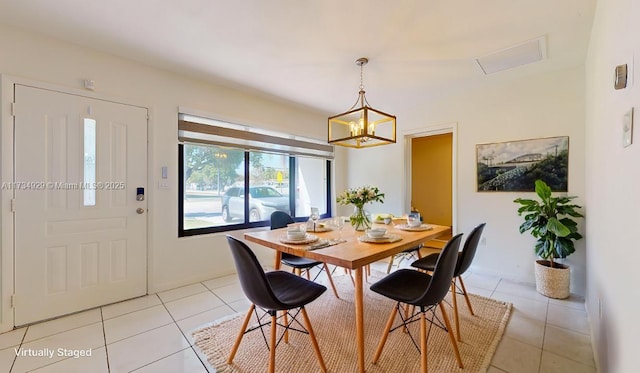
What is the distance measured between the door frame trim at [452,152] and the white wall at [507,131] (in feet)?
0.14

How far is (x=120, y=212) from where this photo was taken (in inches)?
103

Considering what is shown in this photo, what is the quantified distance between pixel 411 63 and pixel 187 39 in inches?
85.3

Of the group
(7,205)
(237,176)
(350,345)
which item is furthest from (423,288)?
(7,205)

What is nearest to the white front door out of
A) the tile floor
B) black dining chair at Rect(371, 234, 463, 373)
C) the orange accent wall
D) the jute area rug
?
the tile floor

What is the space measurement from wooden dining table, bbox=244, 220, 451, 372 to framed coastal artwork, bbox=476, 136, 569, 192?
1.59 meters

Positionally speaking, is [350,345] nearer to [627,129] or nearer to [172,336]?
[172,336]

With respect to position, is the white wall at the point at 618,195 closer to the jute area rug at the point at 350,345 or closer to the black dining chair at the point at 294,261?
the jute area rug at the point at 350,345

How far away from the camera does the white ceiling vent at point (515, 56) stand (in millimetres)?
2385

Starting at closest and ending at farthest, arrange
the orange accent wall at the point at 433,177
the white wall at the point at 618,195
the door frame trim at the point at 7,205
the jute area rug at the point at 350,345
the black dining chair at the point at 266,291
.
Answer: the white wall at the point at 618,195, the black dining chair at the point at 266,291, the jute area rug at the point at 350,345, the door frame trim at the point at 7,205, the orange accent wall at the point at 433,177

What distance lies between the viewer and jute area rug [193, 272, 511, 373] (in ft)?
5.54

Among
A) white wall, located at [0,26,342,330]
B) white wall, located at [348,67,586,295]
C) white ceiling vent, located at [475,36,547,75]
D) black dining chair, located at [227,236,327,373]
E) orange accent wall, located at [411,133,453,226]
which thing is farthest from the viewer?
orange accent wall, located at [411,133,453,226]

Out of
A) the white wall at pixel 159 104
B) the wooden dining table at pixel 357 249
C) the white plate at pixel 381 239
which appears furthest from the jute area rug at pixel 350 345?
the white wall at pixel 159 104

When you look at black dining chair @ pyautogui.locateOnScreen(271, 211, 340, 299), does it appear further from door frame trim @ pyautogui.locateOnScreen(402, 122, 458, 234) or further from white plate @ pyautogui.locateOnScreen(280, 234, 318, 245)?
door frame trim @ pyautogui.locateOnScreen(402, 122, 458, 234)

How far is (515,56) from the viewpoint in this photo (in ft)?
8.46
